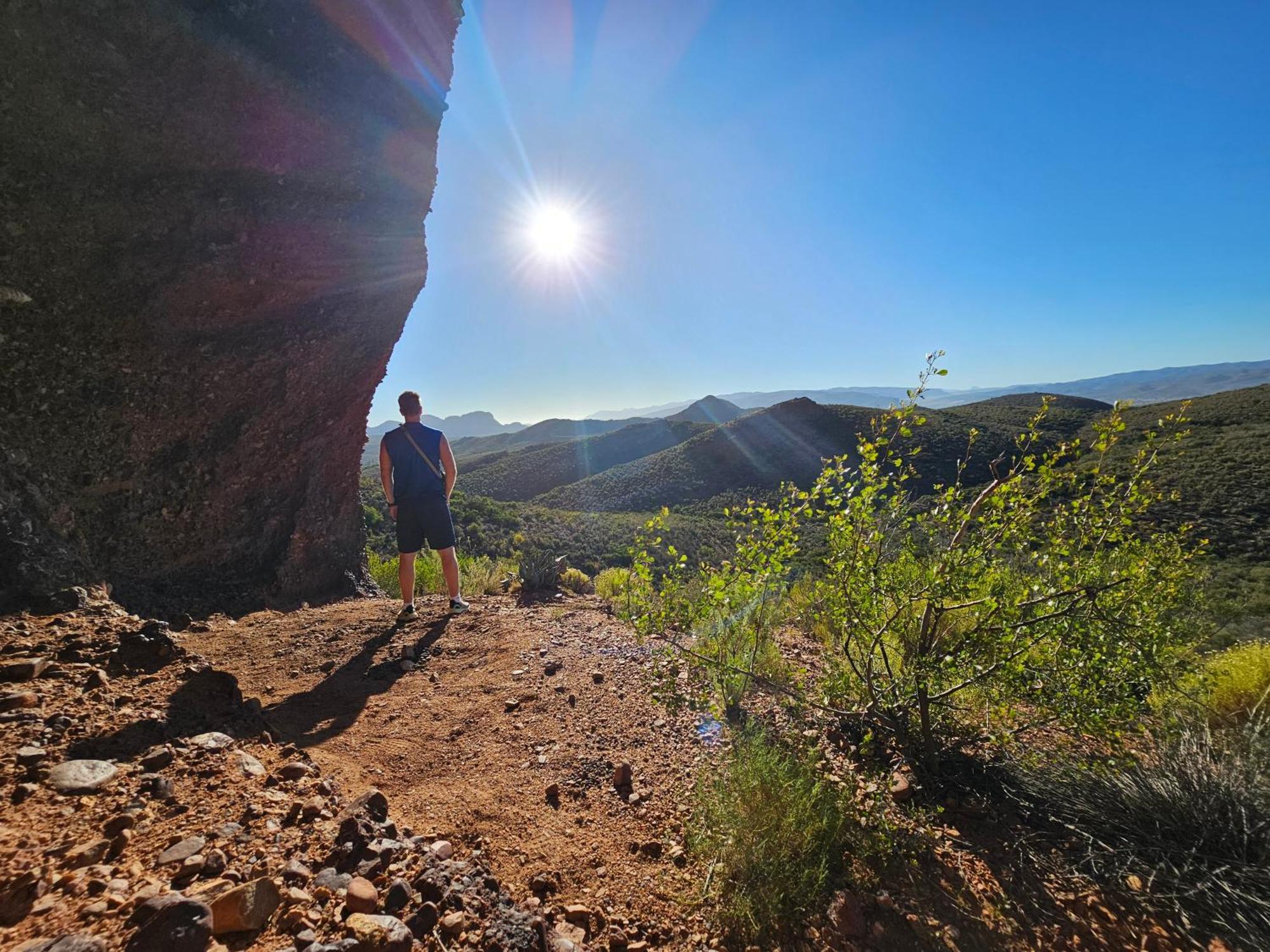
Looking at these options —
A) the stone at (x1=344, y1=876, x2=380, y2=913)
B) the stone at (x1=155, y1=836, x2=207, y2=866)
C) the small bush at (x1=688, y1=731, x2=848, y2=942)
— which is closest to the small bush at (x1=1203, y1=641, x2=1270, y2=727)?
the small bush at (x1=688, y1=731, x2=848, y2=942)

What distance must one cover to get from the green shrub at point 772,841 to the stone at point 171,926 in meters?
1.68

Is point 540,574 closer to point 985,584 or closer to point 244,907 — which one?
point 985,584

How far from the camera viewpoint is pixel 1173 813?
7.52 ft

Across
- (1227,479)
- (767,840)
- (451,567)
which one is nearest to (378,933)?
(767,840)

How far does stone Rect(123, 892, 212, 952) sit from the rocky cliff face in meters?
3.07

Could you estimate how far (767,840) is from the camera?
2.11 meters

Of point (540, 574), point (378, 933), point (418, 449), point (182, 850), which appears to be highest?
point (418, 449)

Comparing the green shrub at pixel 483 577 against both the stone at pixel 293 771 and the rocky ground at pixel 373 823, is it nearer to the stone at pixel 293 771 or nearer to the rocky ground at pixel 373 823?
the rocky ground at pixel 373 823

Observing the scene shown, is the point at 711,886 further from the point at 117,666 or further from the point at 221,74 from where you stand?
the point at 221,74

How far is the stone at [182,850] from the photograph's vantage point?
1.46 m

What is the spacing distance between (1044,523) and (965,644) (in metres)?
0.83

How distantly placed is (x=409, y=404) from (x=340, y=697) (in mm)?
2687

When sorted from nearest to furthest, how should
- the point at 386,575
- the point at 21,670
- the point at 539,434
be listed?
the point at 21,670 → the point at 386,575 → the point at 539,434

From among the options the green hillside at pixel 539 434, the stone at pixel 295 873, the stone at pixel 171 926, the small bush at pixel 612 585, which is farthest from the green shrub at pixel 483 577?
the green hillside at pixel 539 434
